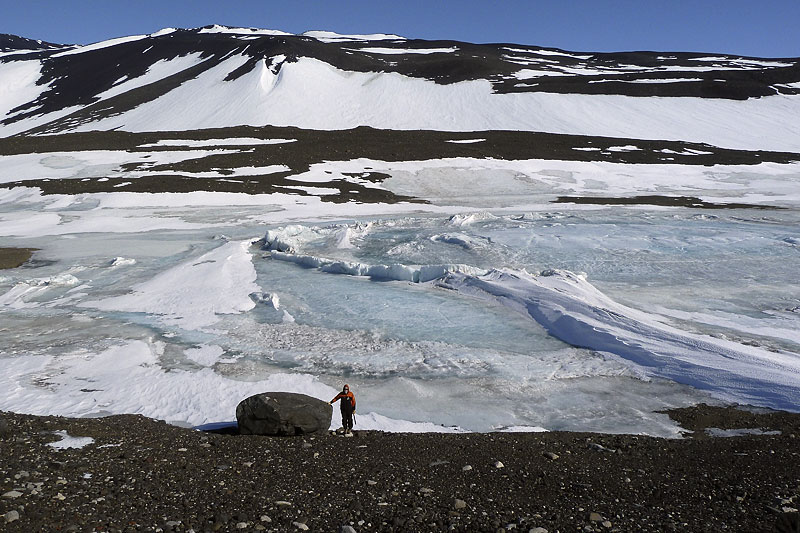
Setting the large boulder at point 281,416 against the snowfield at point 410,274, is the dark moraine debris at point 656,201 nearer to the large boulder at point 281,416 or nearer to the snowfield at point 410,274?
the snowfield at point 410,274

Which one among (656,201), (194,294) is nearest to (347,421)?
(194,294)

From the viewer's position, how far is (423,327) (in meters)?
14.5

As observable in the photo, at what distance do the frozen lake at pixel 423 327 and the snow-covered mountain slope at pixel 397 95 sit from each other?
2048 inches

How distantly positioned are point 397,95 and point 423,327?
2869 inches

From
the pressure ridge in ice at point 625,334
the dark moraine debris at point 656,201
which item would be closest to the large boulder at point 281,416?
the pressure ridge in ice at point 625,334

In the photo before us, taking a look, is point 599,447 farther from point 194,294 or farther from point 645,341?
point 194,294

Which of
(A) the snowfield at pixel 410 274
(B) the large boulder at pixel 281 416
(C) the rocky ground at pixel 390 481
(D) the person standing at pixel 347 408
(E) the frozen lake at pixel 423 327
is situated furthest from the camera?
(A) the snowfield at pixel 410 274

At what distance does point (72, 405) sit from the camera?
10211 mm

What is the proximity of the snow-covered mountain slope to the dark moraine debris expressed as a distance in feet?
102

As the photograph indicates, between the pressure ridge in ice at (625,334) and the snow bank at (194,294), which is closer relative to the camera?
the pressure ridge in ice at (625,334)

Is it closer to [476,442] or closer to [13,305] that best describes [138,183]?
[13,305]

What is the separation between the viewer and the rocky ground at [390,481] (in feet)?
19.9

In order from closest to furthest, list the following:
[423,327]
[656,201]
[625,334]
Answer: [625,334]
[423,327]
[656,201]

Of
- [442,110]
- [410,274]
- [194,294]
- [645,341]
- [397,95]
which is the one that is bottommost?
[194,294]
